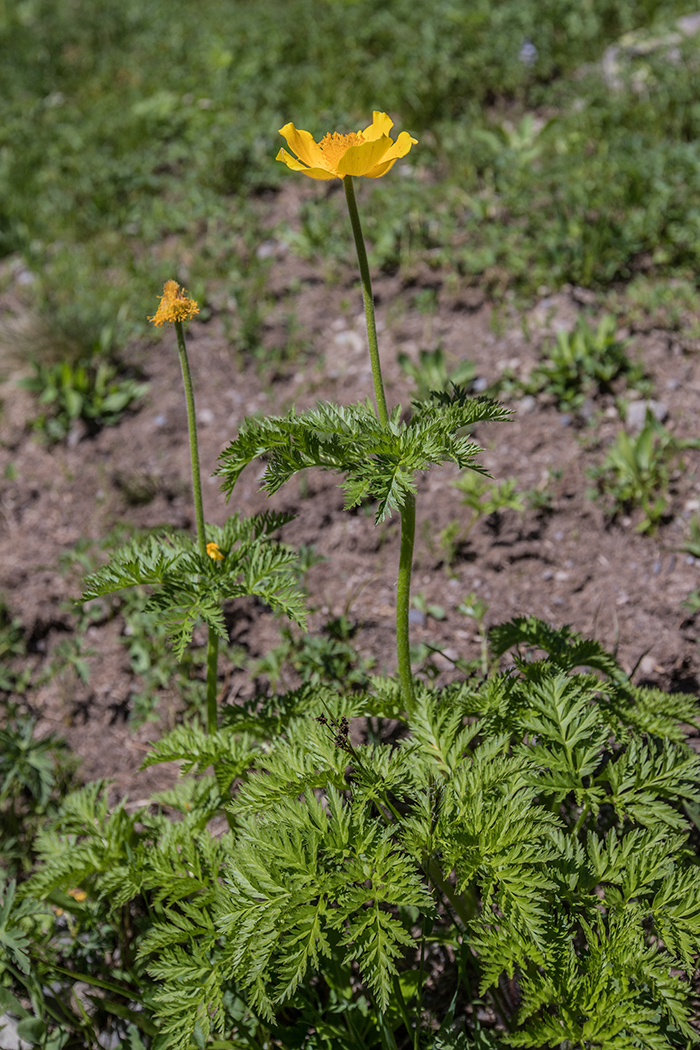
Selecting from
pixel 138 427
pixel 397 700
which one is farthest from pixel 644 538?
pixel 138 427

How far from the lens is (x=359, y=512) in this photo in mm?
3434

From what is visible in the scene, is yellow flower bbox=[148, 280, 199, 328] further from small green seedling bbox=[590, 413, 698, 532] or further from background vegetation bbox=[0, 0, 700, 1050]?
small green seedling bbox=[590, 413, 698, 532]

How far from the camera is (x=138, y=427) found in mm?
4020

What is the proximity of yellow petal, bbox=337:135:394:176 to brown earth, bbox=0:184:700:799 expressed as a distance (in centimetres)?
116

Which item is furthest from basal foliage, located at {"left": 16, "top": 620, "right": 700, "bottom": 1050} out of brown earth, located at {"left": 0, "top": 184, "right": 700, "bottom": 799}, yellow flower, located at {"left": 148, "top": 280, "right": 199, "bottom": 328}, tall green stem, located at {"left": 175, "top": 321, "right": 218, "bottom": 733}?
yellow flower, located at {"left": 148, "top": 280, "right": 199, "bottom": 328}

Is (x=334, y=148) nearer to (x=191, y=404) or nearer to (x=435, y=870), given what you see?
(x=191, y=404)

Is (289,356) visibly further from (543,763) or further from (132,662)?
(543,763)

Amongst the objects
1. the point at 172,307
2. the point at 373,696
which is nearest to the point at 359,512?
the point at 373,696

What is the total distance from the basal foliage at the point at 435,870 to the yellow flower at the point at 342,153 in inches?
49.4

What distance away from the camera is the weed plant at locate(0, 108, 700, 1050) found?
64.9 inches

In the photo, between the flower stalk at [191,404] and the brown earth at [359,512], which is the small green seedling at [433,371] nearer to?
the brown earth at [359,512]

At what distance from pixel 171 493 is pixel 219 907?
2.20 metres

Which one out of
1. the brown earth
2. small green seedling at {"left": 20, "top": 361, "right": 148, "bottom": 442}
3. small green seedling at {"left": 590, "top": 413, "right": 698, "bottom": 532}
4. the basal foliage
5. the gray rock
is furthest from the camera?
small green seedling at {"left": 20, "top": 361, "right": 148, "bottom": 442}

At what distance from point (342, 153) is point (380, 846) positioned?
1516mm
